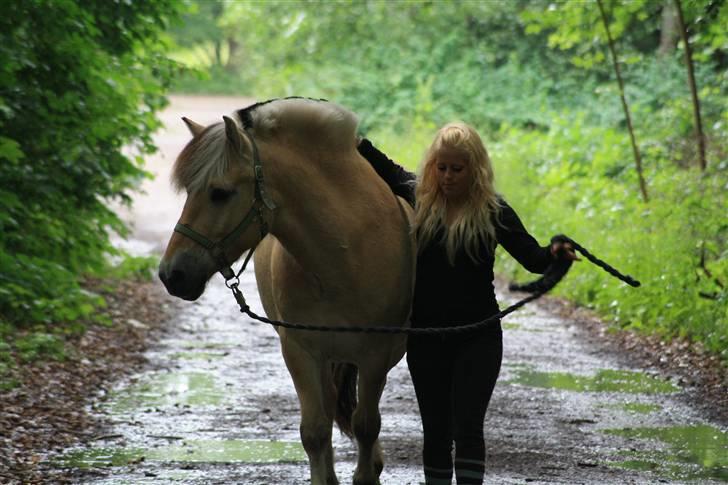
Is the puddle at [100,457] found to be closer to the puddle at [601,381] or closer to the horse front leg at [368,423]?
the horse front leg at [368,423]

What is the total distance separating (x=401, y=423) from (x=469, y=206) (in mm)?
3132

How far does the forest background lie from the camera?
9.62m

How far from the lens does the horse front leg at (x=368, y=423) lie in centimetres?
565

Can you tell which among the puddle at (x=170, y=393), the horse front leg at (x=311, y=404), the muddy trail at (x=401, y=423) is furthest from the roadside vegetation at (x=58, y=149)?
the horse front leg at (x=311, y=404)

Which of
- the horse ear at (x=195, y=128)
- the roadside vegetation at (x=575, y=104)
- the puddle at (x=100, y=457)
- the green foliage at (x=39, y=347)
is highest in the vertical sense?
the roadside vegetation at (x=575, y=104)

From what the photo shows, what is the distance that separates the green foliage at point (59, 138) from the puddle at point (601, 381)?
3.99m

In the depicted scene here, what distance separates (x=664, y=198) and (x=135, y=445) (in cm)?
890

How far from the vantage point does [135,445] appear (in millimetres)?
7191

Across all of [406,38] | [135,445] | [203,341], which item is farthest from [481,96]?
[135,445]

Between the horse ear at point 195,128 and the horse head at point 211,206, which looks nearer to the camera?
the horse head at point 211,206

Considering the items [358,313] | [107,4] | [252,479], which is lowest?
[252,479]

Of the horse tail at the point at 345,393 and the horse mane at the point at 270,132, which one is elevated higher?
the horse mane at the point at 270,132

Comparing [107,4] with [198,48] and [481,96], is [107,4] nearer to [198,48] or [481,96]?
[481,96]

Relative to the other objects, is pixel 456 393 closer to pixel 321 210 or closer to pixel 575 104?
pixel 321 210
